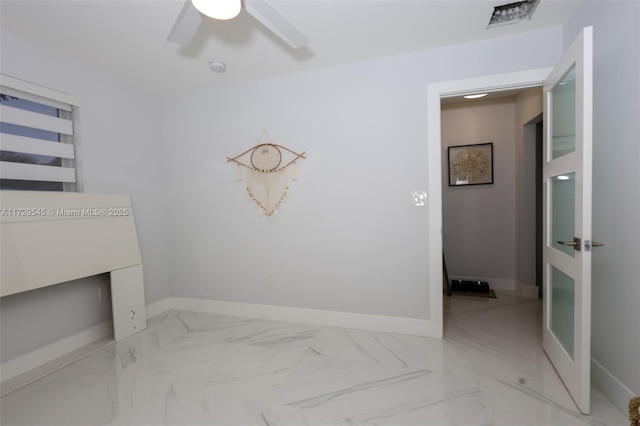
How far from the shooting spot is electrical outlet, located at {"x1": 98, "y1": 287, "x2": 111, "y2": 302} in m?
2.53

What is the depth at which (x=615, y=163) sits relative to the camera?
1553mm

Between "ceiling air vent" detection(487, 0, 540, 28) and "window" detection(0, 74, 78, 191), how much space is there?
3200 millimetres

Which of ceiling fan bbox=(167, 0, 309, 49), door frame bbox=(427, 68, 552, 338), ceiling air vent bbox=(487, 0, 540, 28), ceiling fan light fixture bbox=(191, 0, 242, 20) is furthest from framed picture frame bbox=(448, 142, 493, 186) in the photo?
ceiling fan light fixture bbox=(191, 0, 242, 20)

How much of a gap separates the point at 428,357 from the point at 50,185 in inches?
124

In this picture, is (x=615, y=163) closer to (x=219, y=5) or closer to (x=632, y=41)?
(x=632, y=41)

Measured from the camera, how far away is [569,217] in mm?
1685

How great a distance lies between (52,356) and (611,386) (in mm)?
3629

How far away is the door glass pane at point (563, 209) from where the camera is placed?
1.65 meters

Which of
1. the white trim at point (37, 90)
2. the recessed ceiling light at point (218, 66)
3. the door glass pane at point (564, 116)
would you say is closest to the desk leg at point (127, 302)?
the white trim at point (37, 90)

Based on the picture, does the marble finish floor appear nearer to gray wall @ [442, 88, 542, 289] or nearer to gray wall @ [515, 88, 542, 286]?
gray wall @ [515, 88, 542, 286]

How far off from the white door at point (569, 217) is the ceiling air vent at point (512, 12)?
1.40ft

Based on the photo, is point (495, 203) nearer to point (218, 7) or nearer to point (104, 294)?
point (218, 7)

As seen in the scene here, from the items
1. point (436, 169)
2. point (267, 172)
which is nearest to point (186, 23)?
point (267, 172)

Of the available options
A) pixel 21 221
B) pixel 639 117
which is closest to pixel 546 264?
pixel 639 117
